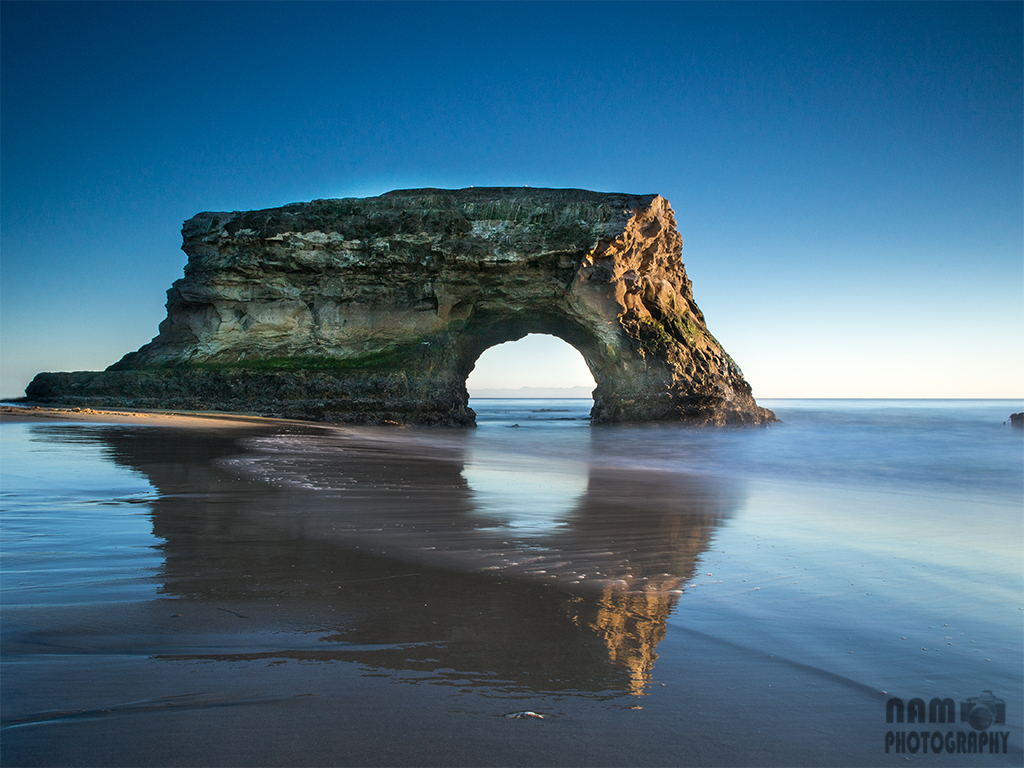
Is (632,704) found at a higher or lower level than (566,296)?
lower

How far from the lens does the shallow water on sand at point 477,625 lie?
161 cm

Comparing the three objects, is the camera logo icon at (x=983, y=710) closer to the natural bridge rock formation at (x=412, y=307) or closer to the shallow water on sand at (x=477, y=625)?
the shallow water on sand at (x=477, y=625)

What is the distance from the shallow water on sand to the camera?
63.2 inches

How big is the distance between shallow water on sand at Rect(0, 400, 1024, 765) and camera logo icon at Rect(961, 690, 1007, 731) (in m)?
0.03

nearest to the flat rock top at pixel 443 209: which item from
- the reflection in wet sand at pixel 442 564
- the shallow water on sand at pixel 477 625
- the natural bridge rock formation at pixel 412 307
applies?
the natural bridge rock formation at pixel 412 307

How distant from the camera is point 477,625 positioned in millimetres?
2402

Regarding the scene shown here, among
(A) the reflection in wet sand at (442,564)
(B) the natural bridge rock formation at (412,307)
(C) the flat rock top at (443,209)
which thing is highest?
(C) the flat rock top at (443,209)

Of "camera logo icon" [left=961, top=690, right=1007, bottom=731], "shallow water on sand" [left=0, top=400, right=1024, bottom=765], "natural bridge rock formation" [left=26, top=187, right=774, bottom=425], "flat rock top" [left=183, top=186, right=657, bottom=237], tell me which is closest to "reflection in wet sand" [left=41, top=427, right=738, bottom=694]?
"shallow water on sand" [left=0, top=400, right=1024, bottom=765]

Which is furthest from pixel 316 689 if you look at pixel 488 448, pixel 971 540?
pixel 488 448

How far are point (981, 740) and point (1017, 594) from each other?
193 cm

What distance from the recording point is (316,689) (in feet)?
5.89

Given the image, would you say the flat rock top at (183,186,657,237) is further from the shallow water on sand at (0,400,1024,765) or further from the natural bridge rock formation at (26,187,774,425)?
the shallow water on sand at (0,400,1024,765)

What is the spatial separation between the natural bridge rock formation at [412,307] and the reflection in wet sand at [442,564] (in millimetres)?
15568

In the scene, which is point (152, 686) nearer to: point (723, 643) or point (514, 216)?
point (723, 643)
